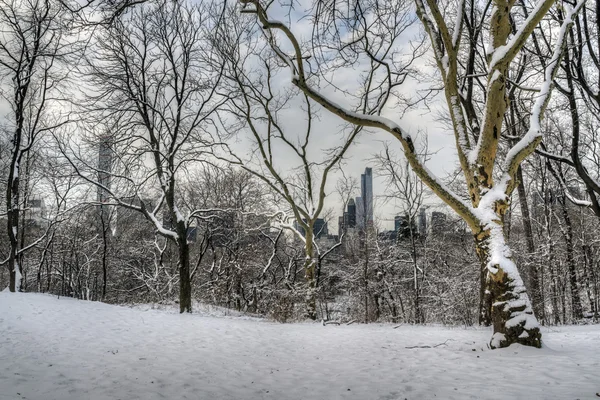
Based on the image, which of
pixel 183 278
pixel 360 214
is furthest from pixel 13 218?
pixel 360 214

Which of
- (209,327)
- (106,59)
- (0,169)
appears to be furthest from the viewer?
(0,169)

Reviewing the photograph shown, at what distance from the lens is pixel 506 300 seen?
471 cm

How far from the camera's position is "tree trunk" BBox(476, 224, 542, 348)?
182 inches

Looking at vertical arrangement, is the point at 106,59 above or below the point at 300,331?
above

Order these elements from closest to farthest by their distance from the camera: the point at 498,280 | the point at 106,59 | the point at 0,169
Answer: the point at 498,280 < the point at 106,59 < the point at 0,169

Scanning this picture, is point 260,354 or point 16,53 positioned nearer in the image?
point 260,354

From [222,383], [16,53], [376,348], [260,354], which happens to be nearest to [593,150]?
[376,348]

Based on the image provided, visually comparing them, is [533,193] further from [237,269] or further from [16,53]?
[16,53]

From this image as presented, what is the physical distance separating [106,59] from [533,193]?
22.2 metres

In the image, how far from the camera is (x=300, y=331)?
27.7 ft

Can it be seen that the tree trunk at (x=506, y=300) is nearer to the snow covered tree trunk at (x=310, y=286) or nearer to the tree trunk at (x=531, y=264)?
the snow covered tree trunk at (x=310, y=286)

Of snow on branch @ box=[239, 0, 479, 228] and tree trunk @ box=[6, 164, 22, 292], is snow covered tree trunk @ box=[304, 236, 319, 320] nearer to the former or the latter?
snow on branch @ box=[239, 0, 479, 228]

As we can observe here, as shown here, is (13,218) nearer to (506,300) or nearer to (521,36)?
(506,300)

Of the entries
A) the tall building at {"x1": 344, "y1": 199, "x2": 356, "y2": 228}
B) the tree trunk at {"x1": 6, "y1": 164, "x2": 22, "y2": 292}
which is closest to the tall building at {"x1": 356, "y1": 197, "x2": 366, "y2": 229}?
the tall building at {"x1": 344, "y1": 199, "x2": 356, "y2": 228}
